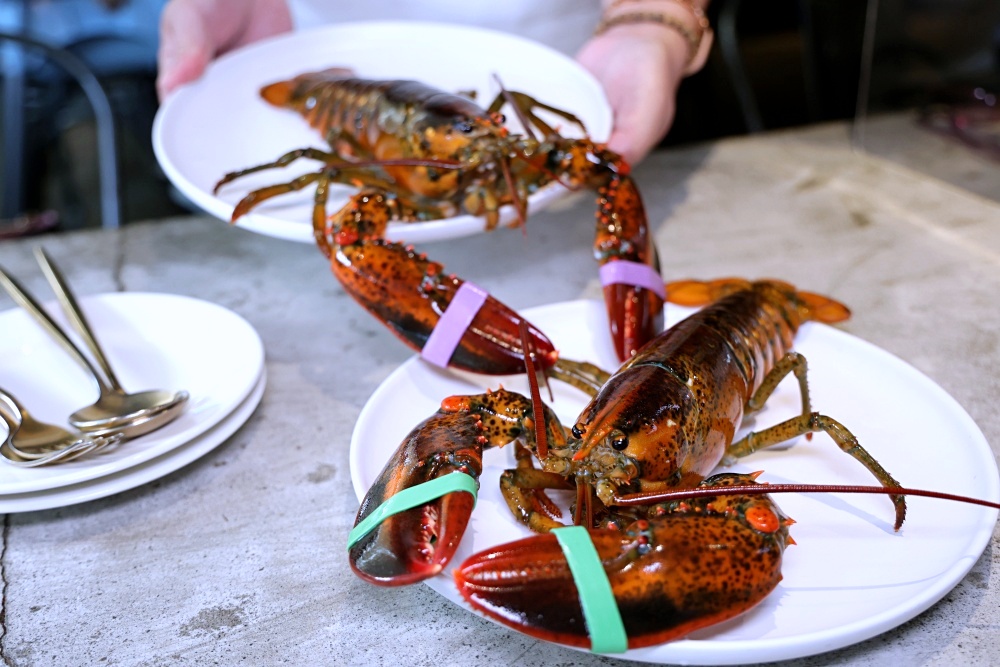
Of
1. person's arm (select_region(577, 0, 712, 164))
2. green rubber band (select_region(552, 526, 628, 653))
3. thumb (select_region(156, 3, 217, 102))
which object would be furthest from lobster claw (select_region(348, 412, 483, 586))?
thumb (select_region(156, 3, 217, 102))

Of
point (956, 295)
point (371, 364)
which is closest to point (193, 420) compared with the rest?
point (371, 364)

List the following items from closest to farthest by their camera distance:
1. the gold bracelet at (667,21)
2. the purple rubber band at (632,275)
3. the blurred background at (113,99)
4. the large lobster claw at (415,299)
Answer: the large lobster claw at (415,299), the purple rubber band at (632,275), the gold bracelet at (667,21), the blurred background at (113,99)

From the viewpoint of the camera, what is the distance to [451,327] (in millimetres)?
1430

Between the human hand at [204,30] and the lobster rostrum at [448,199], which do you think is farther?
the human hand at [204,30]

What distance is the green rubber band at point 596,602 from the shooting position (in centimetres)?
89

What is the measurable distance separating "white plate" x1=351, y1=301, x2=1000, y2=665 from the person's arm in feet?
1.98

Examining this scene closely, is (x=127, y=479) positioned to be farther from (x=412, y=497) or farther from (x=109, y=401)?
(x=412, y=497)

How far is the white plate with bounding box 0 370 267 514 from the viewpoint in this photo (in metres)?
1.25

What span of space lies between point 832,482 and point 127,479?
1.02m

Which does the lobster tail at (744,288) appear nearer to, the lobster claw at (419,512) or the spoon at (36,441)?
the lobster claw at (419,512)

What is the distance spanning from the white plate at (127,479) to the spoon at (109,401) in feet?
0.19

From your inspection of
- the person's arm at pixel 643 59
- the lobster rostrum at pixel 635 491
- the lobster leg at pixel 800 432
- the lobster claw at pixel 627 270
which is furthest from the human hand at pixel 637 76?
the lobster leg at pixel 800 432

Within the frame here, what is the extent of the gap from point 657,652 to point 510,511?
0.99 feet

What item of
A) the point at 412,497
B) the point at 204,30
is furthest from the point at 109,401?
the point at 204,30
